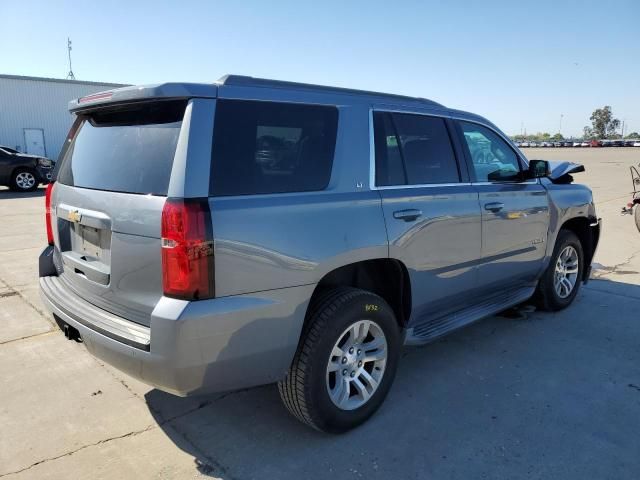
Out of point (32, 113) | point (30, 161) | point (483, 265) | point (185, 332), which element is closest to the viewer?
point (185, 332)

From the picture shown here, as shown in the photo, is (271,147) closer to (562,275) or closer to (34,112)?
(562,275)

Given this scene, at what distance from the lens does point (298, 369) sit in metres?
2.76

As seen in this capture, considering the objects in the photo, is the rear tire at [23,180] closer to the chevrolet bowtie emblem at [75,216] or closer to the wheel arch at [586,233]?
the chevrolet bowtie emblem at [75,216]

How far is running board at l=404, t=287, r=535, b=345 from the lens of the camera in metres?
3.47

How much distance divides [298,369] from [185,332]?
73 cm

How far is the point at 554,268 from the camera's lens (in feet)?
16.3

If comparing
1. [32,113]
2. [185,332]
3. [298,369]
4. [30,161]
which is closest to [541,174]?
[298,369]

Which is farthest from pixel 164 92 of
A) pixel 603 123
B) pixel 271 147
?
pixel 603 123

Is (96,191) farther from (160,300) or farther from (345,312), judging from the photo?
(345,312)

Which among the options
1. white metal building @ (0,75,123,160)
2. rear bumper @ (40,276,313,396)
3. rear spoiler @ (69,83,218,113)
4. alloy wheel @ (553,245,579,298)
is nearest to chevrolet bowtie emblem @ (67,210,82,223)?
rear bumper @ (40,276,313,396)

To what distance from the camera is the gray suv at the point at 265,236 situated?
2.37 metres

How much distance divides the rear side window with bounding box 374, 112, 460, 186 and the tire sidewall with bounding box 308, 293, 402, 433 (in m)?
0.77

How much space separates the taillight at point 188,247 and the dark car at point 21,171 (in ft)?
54.8

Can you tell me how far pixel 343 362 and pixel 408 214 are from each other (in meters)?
0.99
